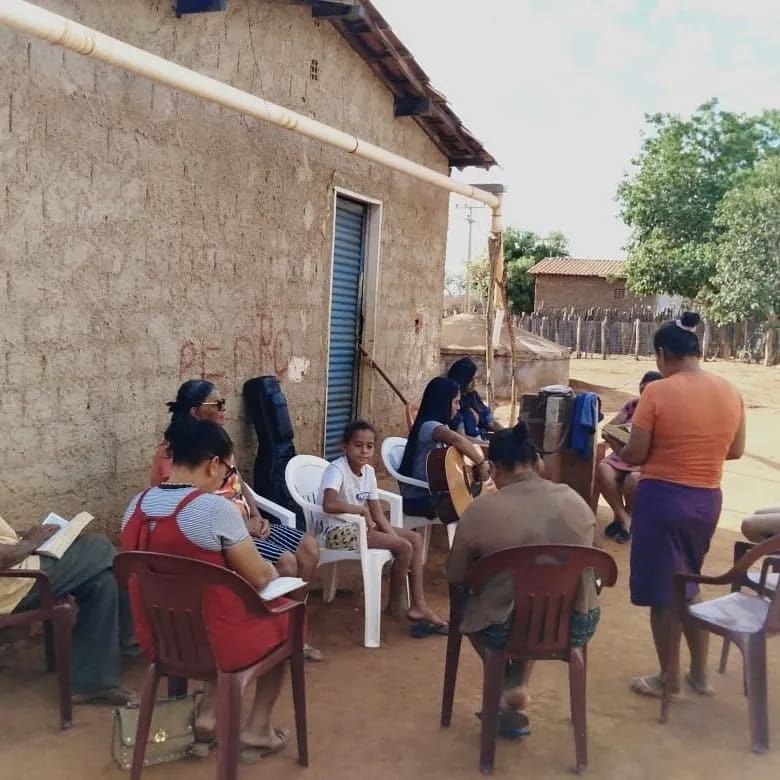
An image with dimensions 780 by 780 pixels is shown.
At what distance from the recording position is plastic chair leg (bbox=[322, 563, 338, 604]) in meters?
5.41

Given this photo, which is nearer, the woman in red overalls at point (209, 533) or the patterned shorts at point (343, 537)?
the woman in red overalls at point (209, 533)

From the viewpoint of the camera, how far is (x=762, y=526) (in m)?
5.00

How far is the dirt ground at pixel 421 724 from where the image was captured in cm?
342

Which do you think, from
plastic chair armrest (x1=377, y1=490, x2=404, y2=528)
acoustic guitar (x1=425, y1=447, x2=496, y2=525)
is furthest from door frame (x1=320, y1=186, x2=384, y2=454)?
plastic chair armrest (x1=377, y1=490, x2=404, y2=528)

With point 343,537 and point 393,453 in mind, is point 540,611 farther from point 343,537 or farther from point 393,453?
point 393,453

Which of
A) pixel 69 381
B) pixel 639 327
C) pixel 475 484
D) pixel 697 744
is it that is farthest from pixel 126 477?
pixel 639 327

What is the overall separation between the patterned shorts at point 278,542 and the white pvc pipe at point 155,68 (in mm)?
2450

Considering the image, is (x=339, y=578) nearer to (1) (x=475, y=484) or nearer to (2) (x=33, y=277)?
(1) (x=475, y=484)

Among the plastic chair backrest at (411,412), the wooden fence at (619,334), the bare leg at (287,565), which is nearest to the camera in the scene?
the bare leg at (287,565)

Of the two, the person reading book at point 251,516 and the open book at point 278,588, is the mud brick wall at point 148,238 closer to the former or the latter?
the person reading book at point 251,516

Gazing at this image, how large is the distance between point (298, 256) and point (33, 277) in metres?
2.67

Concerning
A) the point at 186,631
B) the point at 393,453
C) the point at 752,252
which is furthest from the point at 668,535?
the point at 752,252

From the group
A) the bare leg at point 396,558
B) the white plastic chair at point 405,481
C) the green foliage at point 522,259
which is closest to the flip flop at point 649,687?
the bare leg at point 396,558

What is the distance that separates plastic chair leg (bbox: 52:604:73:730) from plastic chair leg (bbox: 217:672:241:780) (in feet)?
3.20
